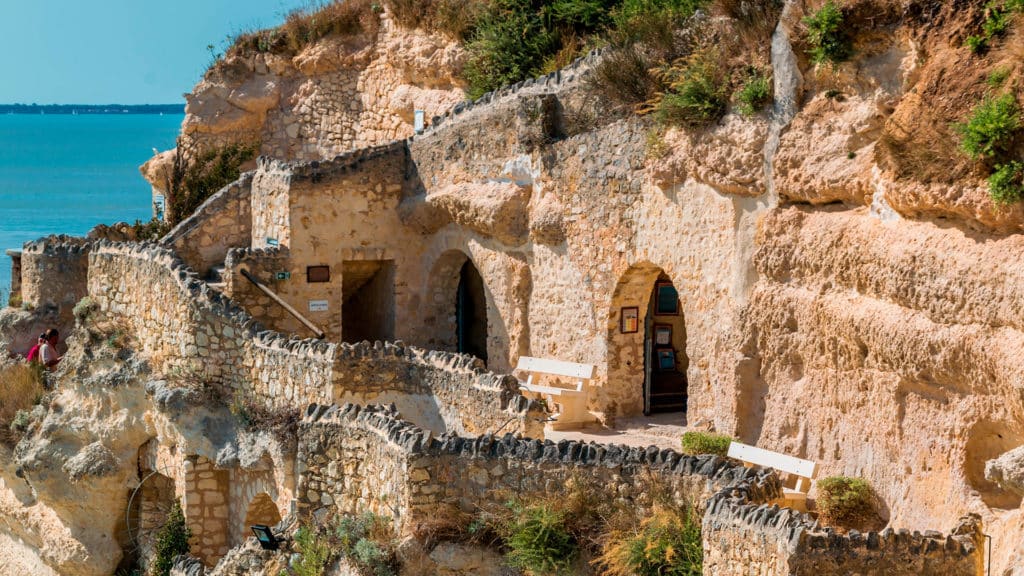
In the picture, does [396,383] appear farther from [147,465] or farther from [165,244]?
[165,244]

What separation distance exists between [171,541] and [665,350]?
23.1 feet

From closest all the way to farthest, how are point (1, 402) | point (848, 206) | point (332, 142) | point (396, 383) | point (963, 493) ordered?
point (963, 493), point (848, 206), point (396, 383), point (1, 402), point (332, 142)

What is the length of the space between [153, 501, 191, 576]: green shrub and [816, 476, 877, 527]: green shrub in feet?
28.5

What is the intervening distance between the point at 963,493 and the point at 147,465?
459 inches

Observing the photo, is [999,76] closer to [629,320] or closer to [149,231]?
[629,320]

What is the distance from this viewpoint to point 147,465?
21359 millimetres

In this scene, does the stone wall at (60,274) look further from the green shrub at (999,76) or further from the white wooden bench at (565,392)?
the green shrub at (999,76)

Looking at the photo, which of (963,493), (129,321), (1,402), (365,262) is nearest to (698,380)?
(963,493)

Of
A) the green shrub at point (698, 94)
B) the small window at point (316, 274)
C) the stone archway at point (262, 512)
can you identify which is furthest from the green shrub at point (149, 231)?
the green shrub at point (698, 94)

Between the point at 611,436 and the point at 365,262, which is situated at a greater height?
the point at 365,262

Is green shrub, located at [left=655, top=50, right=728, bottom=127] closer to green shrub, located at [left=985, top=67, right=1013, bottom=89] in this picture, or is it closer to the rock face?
green shrub, located at [left=985, top=67, right=1013, bottom=89]

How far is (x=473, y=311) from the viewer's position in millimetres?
24469

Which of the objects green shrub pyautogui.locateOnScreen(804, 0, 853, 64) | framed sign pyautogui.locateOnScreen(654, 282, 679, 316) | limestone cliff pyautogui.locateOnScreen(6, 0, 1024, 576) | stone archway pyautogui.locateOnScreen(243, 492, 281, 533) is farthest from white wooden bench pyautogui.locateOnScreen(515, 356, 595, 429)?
green shrub pyautogui.locateOnScreen(804, 0, 853, 64)

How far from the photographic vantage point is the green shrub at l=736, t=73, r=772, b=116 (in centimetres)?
1744
